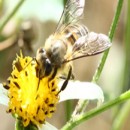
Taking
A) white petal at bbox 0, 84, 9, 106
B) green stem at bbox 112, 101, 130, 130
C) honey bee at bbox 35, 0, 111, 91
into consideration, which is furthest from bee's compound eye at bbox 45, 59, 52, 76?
green stem at bbox 112, 101, 130, 130

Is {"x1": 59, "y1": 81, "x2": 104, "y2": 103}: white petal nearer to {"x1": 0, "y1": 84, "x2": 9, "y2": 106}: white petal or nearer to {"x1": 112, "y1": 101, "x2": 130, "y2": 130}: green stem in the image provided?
{"x1": 0, "y1": 84, "x2": 9, "y2": 106}: white petal

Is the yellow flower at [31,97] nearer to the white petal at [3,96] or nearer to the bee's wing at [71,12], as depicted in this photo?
the white petal at [3,96]

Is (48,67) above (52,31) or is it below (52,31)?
above

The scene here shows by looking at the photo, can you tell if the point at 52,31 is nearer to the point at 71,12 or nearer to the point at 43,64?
the point at 71,12

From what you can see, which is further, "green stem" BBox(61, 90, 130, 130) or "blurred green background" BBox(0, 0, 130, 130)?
"blurred green background" BBox(0, 0, 130, 130)

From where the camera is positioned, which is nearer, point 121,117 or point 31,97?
point 31,97

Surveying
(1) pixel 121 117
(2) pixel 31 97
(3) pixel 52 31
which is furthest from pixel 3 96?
(3) pixel 52 31

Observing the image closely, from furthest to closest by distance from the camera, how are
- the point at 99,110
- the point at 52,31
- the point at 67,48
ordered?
1. the point at 52,31
2. the point at 67,48
3. the point at 99,110
